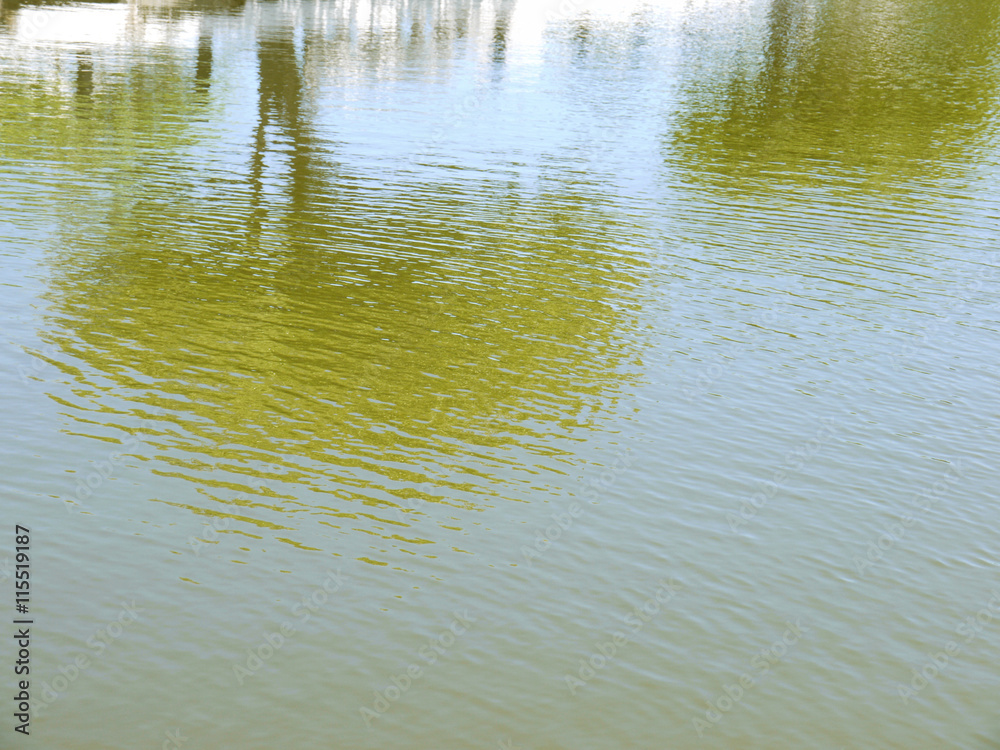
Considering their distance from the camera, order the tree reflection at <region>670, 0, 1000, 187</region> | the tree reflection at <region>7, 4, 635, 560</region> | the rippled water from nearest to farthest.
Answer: the rippled water → the tree reflection at <region>7, 4, 635, 560</region> → the tree reflection at <region>670, 0, 1000, 187</region>

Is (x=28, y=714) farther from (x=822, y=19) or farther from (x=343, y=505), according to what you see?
(x=822, y=19)

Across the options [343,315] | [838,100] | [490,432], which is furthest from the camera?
[838,100]

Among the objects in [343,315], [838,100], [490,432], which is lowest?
[490,432]

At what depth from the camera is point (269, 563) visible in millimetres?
13109

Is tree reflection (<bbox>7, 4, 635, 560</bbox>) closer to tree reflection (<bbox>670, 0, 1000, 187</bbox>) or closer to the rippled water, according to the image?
the rippled water

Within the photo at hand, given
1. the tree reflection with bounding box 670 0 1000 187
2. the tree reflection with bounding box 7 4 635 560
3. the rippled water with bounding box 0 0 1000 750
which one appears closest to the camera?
the rippled water with bounding box 0 0 1000 750

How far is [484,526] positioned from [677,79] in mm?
41383

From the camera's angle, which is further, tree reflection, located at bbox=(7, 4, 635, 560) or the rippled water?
tree reflection, located at bbox=(7, 4, 635, 560)

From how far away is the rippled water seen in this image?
11.4 metres

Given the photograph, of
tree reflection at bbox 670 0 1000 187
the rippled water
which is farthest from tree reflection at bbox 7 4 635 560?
tree reflection at bbox 670 0 1000 187

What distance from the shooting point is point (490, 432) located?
669 inches

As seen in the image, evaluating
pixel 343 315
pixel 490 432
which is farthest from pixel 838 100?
pixel 490 432

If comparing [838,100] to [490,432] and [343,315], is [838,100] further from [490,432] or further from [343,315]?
[490,432]

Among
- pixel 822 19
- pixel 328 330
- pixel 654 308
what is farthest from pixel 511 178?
pixel 822 19
